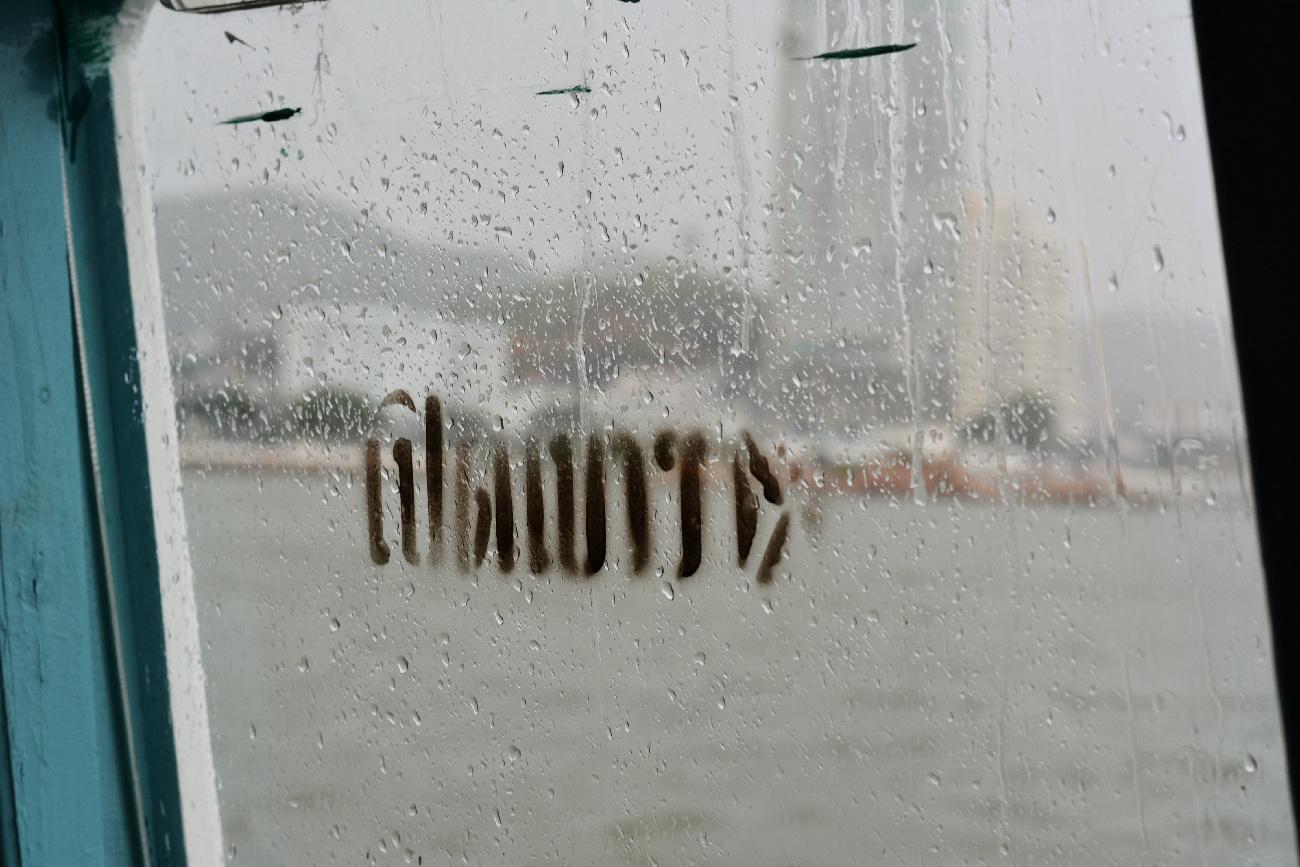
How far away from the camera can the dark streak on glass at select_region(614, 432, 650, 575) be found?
1073mm

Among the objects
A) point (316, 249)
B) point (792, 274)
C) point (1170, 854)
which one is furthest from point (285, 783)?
point (1170, 854)

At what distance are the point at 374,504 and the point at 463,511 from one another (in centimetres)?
10

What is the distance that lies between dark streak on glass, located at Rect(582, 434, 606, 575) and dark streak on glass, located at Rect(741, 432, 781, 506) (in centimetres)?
14

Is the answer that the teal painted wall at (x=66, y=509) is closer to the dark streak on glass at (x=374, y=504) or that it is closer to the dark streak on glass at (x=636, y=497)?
the dark streak on glass at (x=374, y=504)

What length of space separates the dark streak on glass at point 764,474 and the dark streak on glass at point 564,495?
18cm

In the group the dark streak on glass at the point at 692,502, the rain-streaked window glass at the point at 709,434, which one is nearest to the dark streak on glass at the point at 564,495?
the rain-streaked window glass at the point at 709,434

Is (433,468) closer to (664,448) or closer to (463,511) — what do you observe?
(463,511)

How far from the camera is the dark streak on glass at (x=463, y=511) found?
115cm

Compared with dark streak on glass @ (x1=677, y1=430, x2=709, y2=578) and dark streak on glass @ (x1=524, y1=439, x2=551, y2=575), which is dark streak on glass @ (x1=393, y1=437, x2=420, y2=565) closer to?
dark streak on glass @ (x1=524, y1=439, x2=551, y2=575)

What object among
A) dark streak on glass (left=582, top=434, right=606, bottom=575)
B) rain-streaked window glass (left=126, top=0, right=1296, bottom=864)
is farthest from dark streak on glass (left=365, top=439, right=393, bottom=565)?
dark streak on glass (left=582, top=434, right=606, bottom=575)

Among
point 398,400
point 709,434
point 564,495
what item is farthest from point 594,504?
point 398,400

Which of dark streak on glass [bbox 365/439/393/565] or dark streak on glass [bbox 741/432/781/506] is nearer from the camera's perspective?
dark streak on glass [bbox 741/432/781/506]

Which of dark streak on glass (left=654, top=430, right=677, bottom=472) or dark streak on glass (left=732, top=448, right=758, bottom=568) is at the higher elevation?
dark streak on glass (left=654, top=430, right=677, bottom=472)

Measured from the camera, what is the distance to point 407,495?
Result: 1.18m
